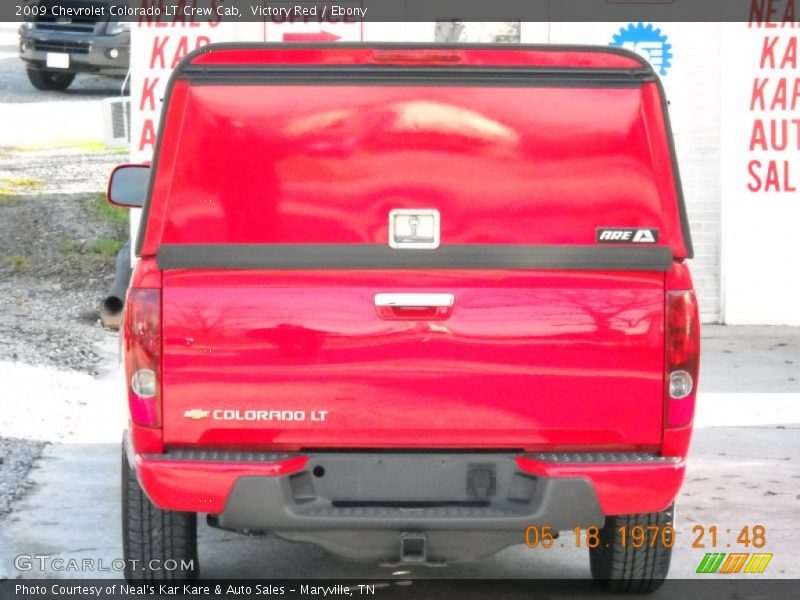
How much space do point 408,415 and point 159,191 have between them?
108 cm

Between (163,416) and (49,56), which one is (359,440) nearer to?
(163,416)

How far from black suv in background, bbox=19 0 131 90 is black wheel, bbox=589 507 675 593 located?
61.3ft

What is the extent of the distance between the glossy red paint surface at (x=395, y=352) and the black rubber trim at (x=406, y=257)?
0.03 metres

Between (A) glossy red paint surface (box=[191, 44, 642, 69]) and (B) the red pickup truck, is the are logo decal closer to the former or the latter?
(B) the red pickup truck

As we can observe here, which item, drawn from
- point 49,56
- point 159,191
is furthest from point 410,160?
point 49,56

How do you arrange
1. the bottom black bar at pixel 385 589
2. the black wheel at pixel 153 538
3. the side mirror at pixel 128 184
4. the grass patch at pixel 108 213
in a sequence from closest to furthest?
1. the black wheel at pixel 153 538
2. the bottom black bar at pixel 385 589
3. the side mirror at pixel 128 184
4. the grass patch at pixel 108 213

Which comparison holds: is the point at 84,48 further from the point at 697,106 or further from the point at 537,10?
the point at 697,106

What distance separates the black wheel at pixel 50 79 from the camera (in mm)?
25278

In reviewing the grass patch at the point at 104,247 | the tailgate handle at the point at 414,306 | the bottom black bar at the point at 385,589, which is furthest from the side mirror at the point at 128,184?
the grass patch at the point at 104,247

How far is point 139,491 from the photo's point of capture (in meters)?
6.02

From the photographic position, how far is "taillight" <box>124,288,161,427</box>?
5371 mm

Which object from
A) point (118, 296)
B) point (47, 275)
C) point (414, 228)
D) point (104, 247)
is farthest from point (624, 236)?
point (104, 247)

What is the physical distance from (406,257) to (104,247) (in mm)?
10254

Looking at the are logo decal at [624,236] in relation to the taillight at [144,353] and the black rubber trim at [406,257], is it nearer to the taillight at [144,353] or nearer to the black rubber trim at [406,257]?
the black rubber trim at [406,257]
